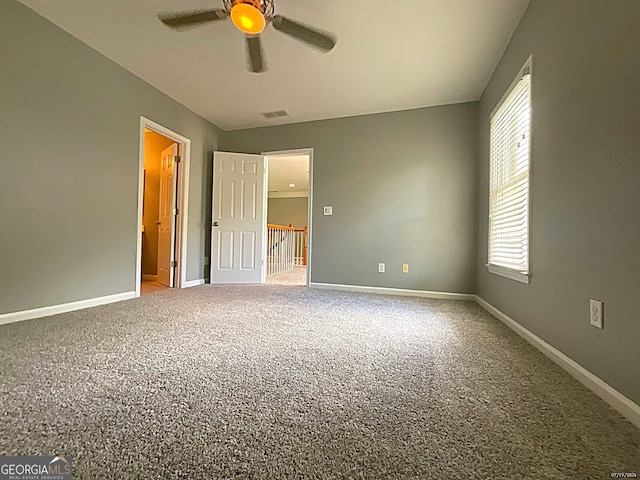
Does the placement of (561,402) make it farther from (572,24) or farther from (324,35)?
(324,35)

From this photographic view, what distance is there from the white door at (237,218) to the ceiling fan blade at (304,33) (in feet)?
8.56

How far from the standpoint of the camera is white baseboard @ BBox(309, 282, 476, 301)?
12.5ft

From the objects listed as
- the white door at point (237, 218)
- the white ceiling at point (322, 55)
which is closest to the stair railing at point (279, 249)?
the white door at point (237, 218)

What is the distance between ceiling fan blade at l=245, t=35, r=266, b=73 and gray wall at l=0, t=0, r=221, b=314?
1.65 m

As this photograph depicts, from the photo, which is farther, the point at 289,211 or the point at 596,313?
the point at 289,211

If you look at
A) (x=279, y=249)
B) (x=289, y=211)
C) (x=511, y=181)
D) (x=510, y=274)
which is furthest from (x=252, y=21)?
(x=289, y=211)

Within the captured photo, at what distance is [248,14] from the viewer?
1891 millimetres

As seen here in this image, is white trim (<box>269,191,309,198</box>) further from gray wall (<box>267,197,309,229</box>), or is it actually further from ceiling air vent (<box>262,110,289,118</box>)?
Result: ceiling air vent (<box>262,110,289,118</box>)

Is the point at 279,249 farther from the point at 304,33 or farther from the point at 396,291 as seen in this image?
the point at 304,33

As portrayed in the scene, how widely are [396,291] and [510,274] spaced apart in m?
1.70

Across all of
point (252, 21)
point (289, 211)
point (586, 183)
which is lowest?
point (586, 183)

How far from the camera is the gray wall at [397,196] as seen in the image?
3842mm

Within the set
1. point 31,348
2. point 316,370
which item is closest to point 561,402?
point 316,370

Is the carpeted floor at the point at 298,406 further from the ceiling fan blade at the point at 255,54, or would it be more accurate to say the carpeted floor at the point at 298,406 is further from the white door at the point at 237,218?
the white door at the point at 237,218
